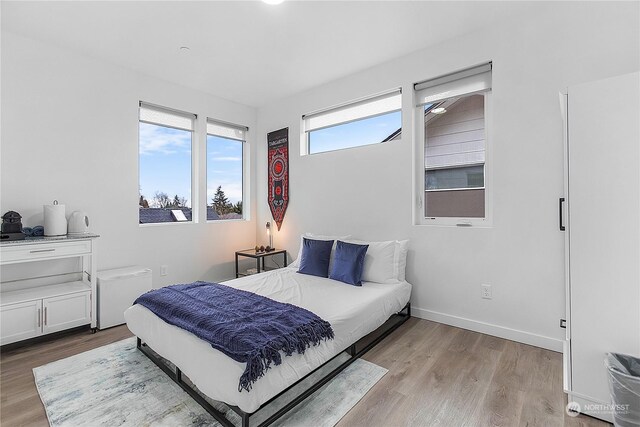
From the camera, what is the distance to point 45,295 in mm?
2648

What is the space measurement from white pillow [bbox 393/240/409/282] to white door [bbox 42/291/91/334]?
3010 millimetres

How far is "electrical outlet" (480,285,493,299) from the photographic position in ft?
9.04

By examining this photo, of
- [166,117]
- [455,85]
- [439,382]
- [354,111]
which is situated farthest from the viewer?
[166,117]

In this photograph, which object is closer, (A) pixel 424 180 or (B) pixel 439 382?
(B) pixel 439 382

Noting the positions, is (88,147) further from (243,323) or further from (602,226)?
(602,226)

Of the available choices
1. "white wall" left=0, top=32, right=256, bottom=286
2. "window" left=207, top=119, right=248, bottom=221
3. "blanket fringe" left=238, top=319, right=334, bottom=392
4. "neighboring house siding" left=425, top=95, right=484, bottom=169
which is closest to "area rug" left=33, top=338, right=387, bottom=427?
"blanket fringe" left=238, top=319, right=334, bottom=392

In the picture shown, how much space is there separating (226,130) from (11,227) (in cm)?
271

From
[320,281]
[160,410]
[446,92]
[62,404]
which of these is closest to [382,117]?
[446,92]

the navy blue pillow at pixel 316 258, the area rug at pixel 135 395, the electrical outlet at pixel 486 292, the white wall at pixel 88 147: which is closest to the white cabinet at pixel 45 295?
the white wall at pixel 88 147

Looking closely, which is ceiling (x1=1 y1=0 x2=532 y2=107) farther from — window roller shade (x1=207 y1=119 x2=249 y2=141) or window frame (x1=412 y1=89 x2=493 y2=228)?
window roller shade (x1=207 y1=119 x2=249 y2=141)

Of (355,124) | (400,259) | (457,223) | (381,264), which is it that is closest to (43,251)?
(381,264)

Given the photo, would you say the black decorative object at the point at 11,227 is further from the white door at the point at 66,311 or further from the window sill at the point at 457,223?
the window sill at the point at 457,223

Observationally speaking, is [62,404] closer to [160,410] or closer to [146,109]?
[160,410]

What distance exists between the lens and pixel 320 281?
10.0 feet
